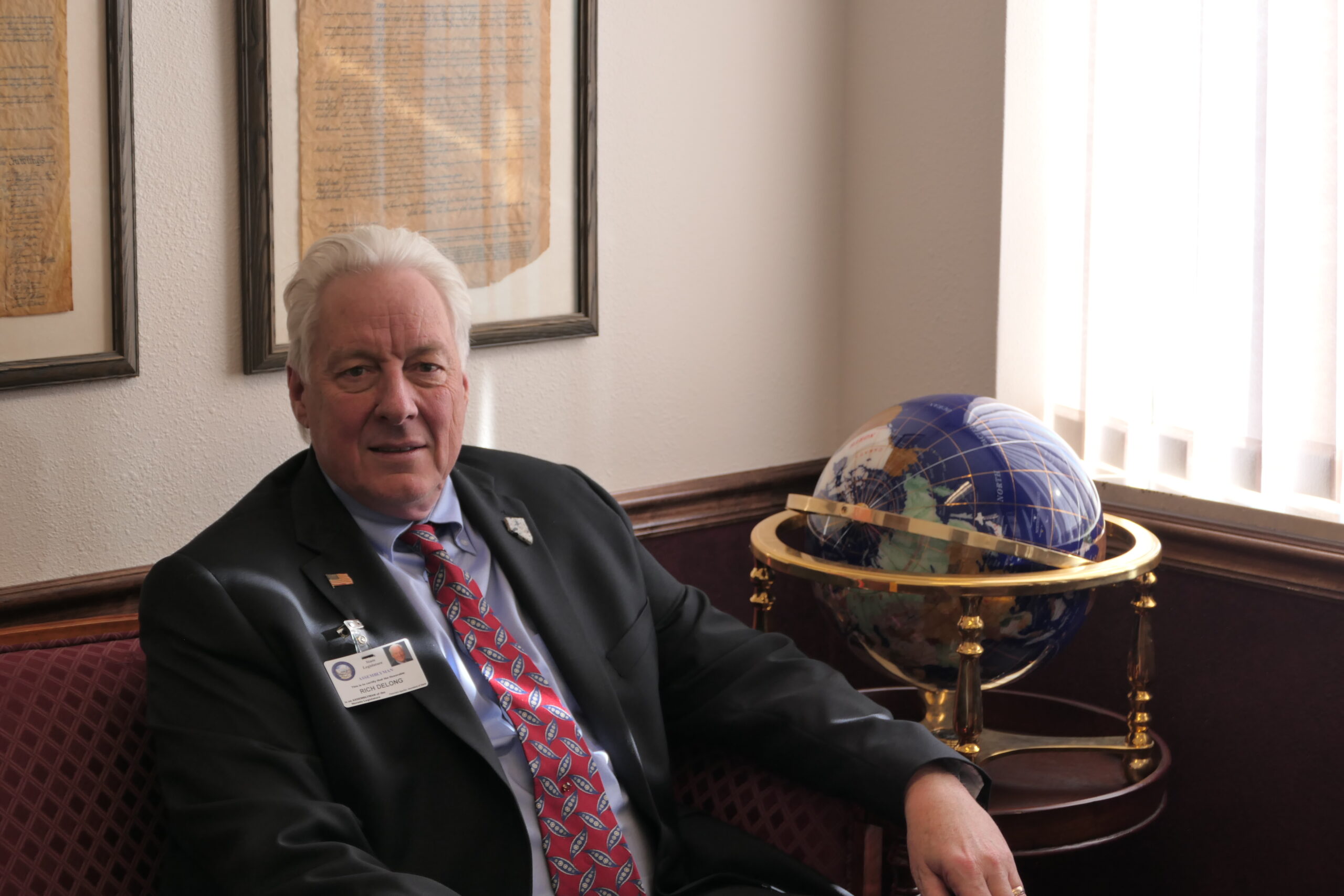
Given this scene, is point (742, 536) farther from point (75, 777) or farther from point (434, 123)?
point (75, 777)

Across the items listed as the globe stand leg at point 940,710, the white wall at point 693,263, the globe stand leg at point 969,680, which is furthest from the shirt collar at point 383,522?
the globe stand leg at point 940,710

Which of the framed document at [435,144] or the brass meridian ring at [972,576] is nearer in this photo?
the brass meridian ring at [972,576]

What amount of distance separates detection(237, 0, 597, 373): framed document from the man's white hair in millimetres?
445

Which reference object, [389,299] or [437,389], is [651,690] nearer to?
[437,389]

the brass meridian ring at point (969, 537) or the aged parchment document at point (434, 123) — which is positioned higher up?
the aged parchment document at point (434, 123)

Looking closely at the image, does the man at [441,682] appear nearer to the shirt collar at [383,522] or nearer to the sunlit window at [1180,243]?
the shirt collar at [383,522]

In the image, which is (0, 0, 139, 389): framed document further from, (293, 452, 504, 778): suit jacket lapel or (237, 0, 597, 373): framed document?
(293, 452, 504, 778): suit jacket lapel

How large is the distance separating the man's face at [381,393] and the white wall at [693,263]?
1.66 ft

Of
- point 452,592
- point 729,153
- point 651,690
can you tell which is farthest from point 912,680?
point 729,153

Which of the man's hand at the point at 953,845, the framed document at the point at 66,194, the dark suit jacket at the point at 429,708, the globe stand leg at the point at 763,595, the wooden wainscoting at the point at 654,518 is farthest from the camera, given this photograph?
the globe stand leg at the point at 763,595

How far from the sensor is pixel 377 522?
204cm

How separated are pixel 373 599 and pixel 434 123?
46.6 inches

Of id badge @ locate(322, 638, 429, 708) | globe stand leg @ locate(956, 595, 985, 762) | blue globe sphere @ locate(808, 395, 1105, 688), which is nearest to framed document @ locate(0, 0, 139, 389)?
id badge @ locate(322, 638, 429, 708)

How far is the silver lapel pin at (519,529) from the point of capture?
216 cm
